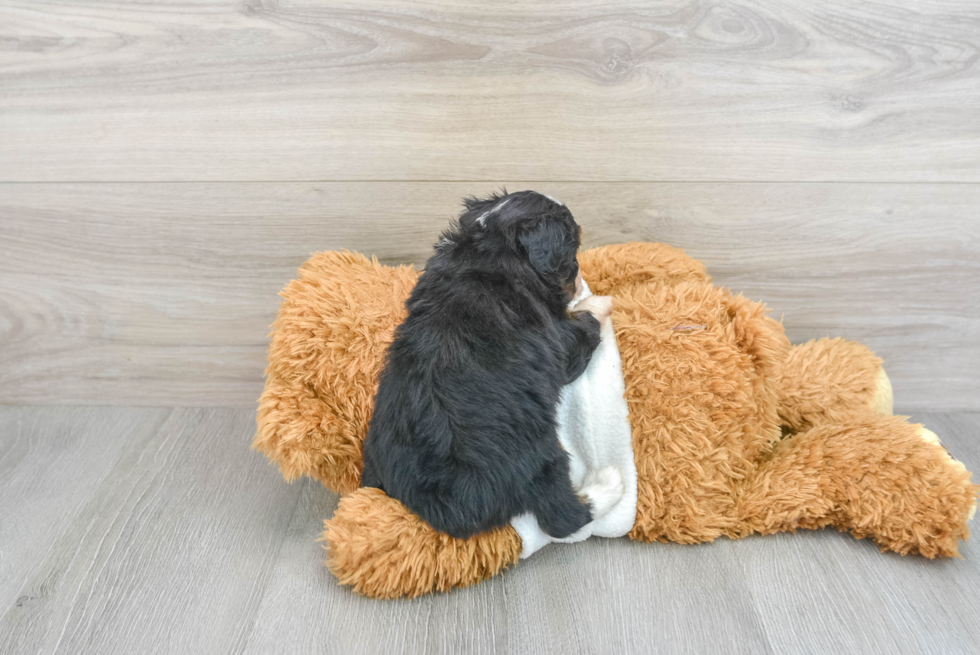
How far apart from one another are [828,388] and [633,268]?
1.38 ft

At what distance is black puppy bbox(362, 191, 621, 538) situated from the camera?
0.89m

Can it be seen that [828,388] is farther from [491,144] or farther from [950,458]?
[491,144]

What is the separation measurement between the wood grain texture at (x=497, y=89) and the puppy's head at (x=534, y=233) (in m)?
0.30

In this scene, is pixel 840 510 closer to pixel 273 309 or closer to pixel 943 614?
pixel 943 614

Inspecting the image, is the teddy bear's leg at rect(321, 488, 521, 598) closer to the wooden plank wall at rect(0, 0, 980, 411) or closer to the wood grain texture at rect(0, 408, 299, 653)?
the wood grain texture at rect(0, 408, 299, 653)

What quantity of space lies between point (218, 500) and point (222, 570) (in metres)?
0.20

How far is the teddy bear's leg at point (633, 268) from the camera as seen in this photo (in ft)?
3.88

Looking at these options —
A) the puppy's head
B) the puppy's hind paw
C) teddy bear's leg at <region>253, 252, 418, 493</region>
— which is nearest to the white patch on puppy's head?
the puppy's head

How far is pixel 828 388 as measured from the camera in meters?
1.22

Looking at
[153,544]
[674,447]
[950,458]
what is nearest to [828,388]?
[950,458]

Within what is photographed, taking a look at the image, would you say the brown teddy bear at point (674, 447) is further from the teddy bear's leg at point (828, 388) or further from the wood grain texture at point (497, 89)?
the wood grain texture at point (497, 89)

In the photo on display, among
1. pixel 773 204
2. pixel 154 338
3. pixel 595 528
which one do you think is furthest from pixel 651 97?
pixel 154 338

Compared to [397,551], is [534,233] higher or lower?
higher

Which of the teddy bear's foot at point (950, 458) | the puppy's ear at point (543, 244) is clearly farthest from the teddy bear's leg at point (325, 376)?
the teddy bear's foot at point (950, 458)
